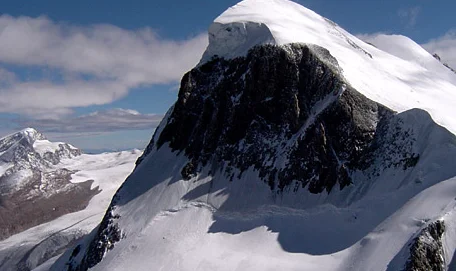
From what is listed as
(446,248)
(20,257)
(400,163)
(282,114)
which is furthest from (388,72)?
(20,257)

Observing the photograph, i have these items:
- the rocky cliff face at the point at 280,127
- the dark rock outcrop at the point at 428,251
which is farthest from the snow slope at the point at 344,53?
the dark rock outcrop at the point at 428,251

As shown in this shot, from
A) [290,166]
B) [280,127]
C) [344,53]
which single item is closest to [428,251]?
[290,166]

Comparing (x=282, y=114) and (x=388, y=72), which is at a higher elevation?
(x=388, y=72)

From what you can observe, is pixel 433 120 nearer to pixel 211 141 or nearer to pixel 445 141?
pixel 445 141

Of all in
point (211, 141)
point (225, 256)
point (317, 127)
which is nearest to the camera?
point (225, 256)

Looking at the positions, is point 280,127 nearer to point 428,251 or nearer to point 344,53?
point 344,53

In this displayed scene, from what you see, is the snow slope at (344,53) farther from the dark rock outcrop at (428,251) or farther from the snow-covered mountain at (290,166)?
the dark rock outcrop at (428,251)

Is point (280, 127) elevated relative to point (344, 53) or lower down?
lower down
